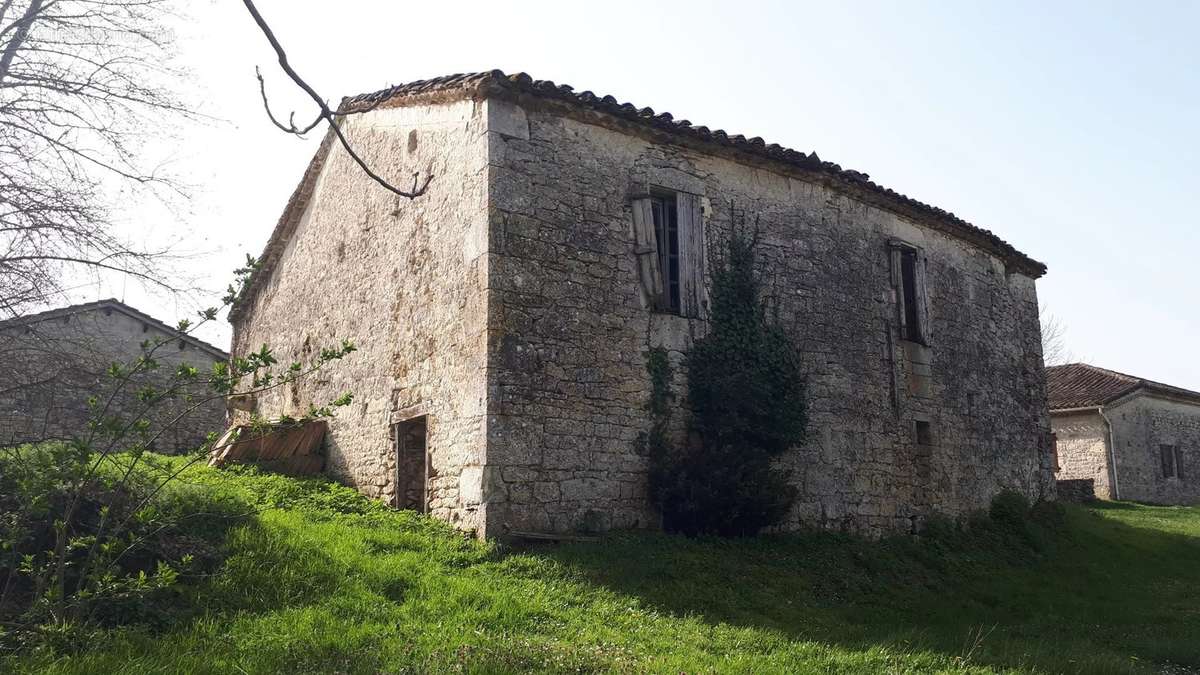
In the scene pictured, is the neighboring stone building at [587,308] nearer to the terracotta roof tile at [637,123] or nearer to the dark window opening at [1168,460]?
the terracotta roof tile at [637,123]

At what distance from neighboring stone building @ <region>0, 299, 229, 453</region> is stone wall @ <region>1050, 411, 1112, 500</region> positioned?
2028 cm

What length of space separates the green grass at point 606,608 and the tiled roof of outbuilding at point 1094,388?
13237mm

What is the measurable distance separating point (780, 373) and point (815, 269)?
1785 mm

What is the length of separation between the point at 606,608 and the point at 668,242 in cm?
499

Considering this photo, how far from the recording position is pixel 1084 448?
24.3 m

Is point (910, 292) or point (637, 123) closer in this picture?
point (637, 123)

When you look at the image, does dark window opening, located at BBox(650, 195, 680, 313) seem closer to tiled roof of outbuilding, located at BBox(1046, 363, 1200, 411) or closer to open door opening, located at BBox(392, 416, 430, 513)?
open door opening, located at BBox(392, 416, 430, 513)

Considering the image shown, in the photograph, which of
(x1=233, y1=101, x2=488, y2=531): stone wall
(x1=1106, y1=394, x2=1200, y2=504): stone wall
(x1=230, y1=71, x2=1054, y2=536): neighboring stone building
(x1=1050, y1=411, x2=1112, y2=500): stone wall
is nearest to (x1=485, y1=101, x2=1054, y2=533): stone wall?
(x1=230, y1=71, x2=1054, y2=536): neighboring stone building

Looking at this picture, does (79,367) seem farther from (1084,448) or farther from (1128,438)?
(1128,438)

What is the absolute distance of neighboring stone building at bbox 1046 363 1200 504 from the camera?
23.8m

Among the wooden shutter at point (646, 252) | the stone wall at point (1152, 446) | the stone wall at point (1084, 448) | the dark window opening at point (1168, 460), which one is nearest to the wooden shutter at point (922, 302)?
the wooden shutter at point (646, 252)

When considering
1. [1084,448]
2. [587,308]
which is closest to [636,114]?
[587,308]

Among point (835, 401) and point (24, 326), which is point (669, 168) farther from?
point (24, 326)

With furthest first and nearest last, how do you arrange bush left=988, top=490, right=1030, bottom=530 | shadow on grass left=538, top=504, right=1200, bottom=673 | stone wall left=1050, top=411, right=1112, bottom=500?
stone wall left=1050, top=411, right=1112, bottom=500 → bush left=988, top=490, right=1030, bottom=530 → shadow on grass left=538, top=504, right=1200, bottom=673
